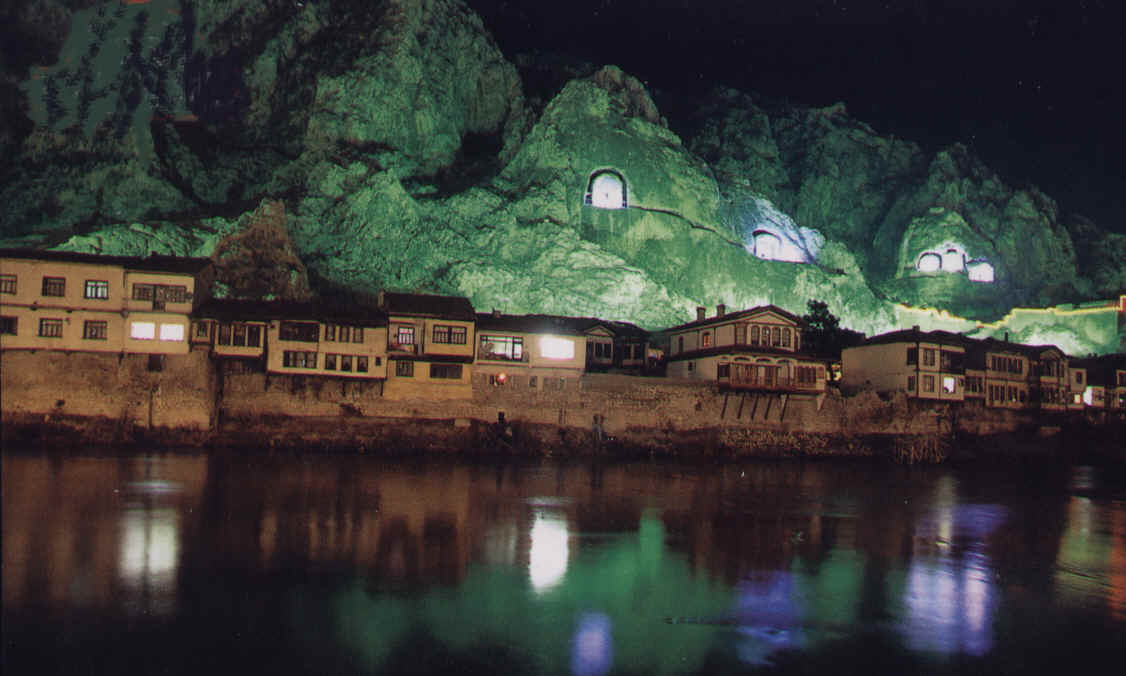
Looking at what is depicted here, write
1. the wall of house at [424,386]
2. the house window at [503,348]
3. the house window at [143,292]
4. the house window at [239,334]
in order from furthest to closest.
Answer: the house window at [503,348]
the wall of house at [424,386]
the house window at [239,334]
the house window at [143,292]

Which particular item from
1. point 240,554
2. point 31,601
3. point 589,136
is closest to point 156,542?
point 240,554

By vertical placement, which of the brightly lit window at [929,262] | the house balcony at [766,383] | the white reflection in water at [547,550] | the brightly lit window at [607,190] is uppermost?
the brightly lit window at [607,190]

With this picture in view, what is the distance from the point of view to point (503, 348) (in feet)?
153

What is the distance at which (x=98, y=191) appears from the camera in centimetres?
7244

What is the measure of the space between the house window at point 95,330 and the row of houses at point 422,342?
70 millimetres

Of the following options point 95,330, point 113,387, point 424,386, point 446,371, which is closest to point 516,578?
point 424,386

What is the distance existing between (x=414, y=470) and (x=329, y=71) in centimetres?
6184

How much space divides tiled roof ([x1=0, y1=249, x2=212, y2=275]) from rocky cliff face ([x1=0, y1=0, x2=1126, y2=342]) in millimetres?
18571

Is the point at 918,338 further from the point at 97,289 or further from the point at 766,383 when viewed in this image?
the point at 97,289

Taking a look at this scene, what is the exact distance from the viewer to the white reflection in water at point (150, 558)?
15.2 m

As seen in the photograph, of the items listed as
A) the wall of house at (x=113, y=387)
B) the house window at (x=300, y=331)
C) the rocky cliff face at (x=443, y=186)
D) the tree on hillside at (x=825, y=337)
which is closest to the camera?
the wall of house at (x=113, y=387)

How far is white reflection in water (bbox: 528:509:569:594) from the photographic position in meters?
18.5

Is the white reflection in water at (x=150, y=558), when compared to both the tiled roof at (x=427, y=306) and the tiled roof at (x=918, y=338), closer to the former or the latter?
the tiled roof at (x=427, y=306)

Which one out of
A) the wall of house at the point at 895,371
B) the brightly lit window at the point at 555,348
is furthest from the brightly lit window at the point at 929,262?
the brightly lit window at the point at 555,348
